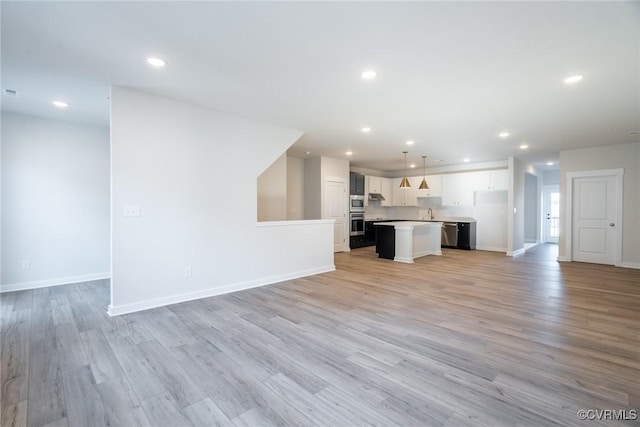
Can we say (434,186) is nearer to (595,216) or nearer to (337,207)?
(337,207)

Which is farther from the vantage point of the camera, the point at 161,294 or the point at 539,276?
the point at 539,276

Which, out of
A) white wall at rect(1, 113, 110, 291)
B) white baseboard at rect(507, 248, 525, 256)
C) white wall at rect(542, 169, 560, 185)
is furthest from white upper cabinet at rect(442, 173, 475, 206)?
white wall at rect(1, 113, 110, 291)

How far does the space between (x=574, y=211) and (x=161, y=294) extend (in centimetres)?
871

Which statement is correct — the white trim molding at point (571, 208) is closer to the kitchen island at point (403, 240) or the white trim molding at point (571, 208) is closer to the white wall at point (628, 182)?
the white wall at point (628, 182)

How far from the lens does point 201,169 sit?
399 cm

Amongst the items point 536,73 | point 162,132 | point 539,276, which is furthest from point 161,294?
point 539,276

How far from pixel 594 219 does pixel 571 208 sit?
471mm

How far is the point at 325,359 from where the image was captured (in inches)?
92.4

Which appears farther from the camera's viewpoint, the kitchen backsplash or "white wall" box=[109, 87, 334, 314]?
the kitchen backsplash

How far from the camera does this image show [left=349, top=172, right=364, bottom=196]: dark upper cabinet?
8766 millimetres

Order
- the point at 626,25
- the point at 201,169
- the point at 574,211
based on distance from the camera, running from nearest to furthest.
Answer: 1. the point at 626,25
2. the point at 201,169
3. the point at 574,211

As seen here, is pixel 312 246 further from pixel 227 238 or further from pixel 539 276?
pixel 539 276

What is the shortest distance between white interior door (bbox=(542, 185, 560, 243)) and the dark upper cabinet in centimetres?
696

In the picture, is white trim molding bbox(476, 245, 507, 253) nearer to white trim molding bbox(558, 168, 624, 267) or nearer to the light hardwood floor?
white trim molding bbox(558, 168, 624, 267)
